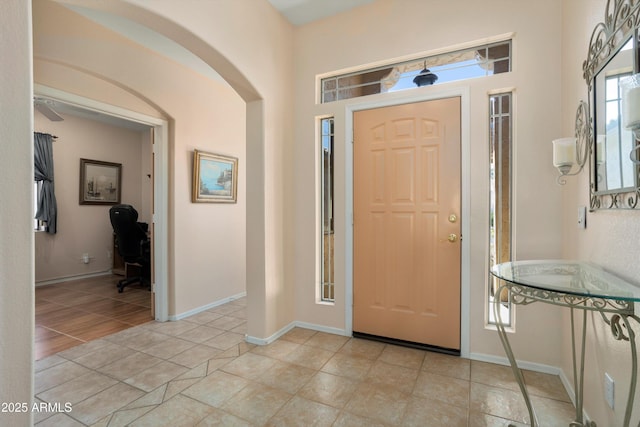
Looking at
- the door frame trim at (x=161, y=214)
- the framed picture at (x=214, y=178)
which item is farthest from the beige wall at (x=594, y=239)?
the door frame trim at (x=161, y=214)

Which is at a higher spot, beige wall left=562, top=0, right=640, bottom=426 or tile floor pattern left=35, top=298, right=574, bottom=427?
beige wall left=562, top=0, right=640, bottom=426

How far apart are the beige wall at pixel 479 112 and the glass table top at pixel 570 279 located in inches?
25.8

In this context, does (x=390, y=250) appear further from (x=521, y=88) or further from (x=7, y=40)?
(x=7, y=40)

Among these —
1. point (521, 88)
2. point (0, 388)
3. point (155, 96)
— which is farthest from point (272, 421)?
point (155, 96)

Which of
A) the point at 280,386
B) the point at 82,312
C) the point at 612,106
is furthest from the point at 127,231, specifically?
the point at 612,106

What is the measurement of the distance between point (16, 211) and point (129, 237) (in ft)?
12.2

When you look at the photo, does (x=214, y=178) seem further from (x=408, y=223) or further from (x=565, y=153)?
(x=565, y=153)

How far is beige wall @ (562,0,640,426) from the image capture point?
1.24m

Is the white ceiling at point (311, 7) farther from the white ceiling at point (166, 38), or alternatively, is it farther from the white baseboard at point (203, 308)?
the white baseboard at point (203, 308)

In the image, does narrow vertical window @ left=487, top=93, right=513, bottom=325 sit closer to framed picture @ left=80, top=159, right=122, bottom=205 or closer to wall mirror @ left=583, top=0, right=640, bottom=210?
wall mirror @ left=583, top=0, right=640, bottom=210

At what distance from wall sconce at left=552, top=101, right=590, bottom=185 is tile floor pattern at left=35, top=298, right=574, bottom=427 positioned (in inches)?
56.1

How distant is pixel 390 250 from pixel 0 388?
2.36 metres

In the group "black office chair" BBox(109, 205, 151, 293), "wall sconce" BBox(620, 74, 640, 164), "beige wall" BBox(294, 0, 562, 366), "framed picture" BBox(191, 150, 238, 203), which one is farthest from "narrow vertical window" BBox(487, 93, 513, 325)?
"black office chair" BBox(109, 205, 151, 293)

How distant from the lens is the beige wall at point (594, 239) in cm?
124
